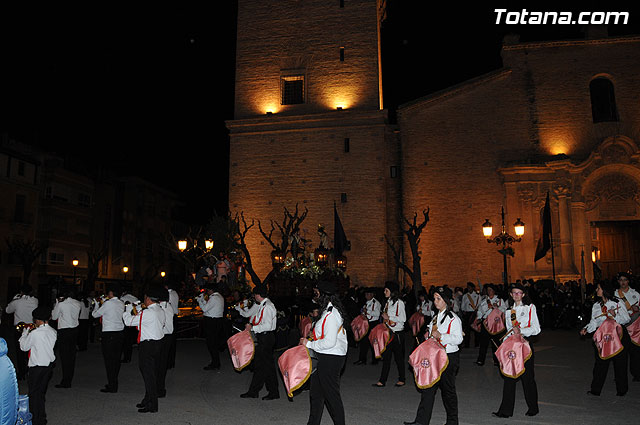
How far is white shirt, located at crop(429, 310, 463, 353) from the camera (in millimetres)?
7512

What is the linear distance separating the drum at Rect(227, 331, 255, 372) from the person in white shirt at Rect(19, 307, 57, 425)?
131 inches

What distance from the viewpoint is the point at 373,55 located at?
3086cm

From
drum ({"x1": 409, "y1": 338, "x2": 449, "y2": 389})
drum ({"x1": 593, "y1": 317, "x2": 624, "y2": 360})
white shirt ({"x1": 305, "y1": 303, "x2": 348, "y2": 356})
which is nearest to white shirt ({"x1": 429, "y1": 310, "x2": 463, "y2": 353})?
drum ({"x1": 409, "y1": 338, "x2": 449, "y2": 389})

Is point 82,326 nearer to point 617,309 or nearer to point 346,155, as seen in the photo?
point 617,309

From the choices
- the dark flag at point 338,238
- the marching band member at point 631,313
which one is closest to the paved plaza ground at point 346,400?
the marching band member at point 631,313

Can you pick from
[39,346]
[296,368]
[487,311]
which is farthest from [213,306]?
[487,311]

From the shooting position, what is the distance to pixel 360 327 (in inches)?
526

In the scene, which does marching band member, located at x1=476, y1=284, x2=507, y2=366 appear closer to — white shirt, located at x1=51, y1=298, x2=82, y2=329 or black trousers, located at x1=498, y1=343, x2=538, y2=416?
black trousers, located at x1=498, y1=343, x2=538, y2=416

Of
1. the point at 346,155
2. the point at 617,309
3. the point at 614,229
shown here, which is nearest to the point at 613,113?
the point at 614,229

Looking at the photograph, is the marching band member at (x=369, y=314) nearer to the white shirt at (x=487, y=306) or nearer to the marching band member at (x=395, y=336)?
the marching band member at (x=395, y=336)

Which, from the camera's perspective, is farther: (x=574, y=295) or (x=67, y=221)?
(x=67, y=221)

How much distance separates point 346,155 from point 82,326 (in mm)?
17621

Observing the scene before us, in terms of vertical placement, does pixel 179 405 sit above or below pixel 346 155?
below

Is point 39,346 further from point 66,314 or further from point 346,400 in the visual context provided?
point 346,400
